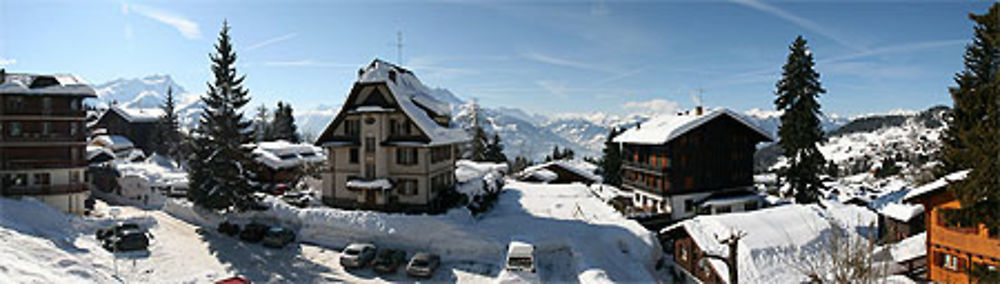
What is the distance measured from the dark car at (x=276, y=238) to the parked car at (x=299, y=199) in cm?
466

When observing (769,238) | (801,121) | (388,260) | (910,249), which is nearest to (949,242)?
(910,249)

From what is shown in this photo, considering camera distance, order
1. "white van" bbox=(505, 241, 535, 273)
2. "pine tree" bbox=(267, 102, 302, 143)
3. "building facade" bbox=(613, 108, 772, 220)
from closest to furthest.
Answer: "white van" bbox=(505, 241, 535, 273)
"building facade" bbox=(613, 108, 772, 220)
"pine tree" bbox=(267, 102, 302, 143)

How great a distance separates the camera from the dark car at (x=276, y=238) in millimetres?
27391

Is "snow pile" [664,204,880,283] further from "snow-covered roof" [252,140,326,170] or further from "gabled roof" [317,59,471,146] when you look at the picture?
"snow-covered roof" [252,140,326,170]

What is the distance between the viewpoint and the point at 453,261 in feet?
85.6

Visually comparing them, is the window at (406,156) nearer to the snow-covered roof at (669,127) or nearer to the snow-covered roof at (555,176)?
the snow-covered roof at (669,127)

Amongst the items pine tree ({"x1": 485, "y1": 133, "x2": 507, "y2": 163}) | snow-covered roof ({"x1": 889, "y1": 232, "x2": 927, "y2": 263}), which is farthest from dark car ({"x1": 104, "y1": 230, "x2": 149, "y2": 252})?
pine tree ({"x1": 485, "y1": 133, "x2": 507, "y2": 163})

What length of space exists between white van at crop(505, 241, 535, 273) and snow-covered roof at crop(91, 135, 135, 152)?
69076 millimetres

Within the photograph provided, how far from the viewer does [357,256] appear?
24344 mm

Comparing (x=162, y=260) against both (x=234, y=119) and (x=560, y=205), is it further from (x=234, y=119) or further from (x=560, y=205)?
(x=560, y=205)

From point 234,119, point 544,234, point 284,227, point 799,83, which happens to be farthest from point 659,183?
point 234,119

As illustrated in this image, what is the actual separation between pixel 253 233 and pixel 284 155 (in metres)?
23.7

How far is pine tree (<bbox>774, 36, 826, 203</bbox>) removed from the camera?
36188 mm

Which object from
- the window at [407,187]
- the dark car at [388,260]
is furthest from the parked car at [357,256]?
the window at [407,187]
